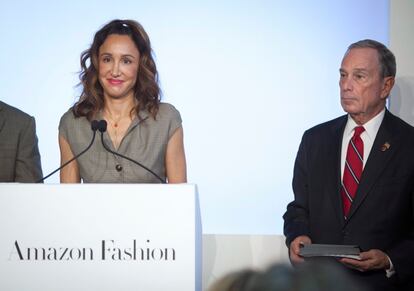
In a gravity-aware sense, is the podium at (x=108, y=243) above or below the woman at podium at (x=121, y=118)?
below

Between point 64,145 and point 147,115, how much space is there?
16.1 inches

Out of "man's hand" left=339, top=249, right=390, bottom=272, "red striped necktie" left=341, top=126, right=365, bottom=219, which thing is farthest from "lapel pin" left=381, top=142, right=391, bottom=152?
"man's hand" left=339, top=249, right=390, bottom=272

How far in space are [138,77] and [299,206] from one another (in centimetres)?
100

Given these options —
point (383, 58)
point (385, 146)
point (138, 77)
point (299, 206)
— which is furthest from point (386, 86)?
point (138, 77)

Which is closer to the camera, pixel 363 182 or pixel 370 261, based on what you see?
pixel 370 261

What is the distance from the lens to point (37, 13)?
4.32 m

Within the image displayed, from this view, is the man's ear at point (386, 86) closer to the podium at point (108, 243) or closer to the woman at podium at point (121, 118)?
the woman at podium at point (121, 118)

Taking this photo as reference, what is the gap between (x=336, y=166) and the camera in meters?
3.52

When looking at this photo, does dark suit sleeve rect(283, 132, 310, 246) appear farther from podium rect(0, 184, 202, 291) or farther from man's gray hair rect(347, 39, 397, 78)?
podium rect(0, 184, 202, 291)

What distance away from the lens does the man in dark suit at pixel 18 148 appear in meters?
3.62

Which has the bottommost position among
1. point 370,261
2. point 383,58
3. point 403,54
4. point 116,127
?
point 370,261

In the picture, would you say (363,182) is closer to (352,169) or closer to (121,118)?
(352,169)

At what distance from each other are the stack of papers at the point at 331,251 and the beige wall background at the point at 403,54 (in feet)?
4.97

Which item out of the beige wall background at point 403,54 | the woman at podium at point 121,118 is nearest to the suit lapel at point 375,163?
the woman at podium at point 121,118
